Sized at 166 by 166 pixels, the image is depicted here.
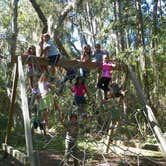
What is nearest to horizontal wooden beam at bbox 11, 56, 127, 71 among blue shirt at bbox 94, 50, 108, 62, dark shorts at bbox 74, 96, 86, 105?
blue shirt at bbox 94, 50, 108, 62

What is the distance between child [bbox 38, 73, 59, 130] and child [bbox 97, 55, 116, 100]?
46.0 inches

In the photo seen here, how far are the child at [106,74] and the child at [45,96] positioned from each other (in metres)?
1.17

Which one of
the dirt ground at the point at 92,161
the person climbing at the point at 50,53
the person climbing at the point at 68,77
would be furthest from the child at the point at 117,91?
the person climbing at the point at 50,53

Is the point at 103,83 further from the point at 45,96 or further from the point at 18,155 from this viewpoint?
the point at 18,155

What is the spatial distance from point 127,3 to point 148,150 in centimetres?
542

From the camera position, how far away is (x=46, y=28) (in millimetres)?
12367

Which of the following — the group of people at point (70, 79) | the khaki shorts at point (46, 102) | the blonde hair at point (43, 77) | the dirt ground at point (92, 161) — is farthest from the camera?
the dirt ground at point (92, 161)

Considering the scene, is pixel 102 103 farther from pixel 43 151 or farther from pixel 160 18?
pixel 160 18

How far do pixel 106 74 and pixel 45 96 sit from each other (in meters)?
1.58

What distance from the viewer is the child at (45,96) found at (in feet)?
25.4

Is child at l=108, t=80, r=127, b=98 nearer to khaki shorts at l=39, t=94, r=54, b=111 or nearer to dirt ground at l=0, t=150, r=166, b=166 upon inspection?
dirt ground at l=0, t=150, r=166, b=166

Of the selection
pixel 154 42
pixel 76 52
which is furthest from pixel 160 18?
pixel 76 52

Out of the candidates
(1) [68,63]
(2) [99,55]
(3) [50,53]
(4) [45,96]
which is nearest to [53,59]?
(3) [50,53]

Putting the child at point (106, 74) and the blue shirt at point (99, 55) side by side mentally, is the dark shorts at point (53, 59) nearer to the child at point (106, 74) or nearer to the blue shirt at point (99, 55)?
the child at point (106, 74)
